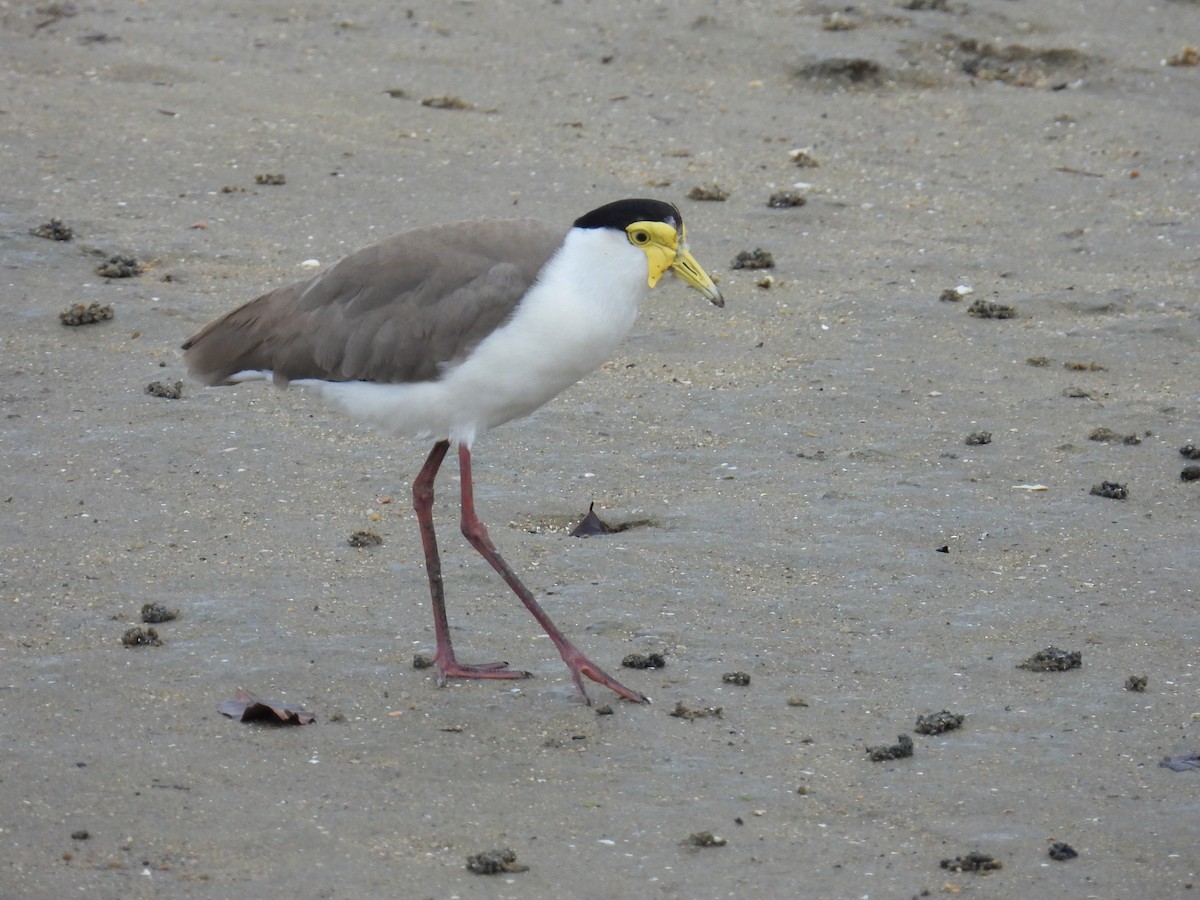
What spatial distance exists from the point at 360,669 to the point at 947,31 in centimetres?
877

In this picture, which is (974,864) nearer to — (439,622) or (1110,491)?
(439,622)

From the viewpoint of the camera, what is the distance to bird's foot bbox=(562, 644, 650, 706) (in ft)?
17.0

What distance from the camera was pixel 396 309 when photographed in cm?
544

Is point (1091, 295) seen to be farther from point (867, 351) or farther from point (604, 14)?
point (604, 14)

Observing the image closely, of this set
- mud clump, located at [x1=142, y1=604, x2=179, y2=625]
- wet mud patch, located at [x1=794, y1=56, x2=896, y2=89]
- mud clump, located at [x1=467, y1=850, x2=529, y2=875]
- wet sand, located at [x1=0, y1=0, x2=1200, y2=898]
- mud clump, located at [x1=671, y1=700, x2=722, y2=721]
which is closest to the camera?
mud clump, located at [x1=467, y1=850, x2=529, y2=875]

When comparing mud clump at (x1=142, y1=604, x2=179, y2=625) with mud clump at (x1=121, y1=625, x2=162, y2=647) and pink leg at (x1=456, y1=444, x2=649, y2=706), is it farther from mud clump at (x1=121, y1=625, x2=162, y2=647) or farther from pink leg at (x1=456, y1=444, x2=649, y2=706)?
pink leg at (x1=456, y1=444, x2=649, y2=706)

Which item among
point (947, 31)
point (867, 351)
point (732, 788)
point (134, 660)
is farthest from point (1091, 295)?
point (134, 660)

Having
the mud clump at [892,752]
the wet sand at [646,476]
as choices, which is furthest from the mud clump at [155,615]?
the mud clump at [892,752]

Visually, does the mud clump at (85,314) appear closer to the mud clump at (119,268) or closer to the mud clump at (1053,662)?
the mud clump at (119,268)

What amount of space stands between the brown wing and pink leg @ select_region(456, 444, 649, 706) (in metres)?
0.38

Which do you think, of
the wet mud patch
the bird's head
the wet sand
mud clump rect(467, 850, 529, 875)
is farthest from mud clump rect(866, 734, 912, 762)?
the wet mud patch

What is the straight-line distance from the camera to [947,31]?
488 inches

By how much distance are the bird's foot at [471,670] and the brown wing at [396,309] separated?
941mm

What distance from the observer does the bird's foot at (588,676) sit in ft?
17.0
